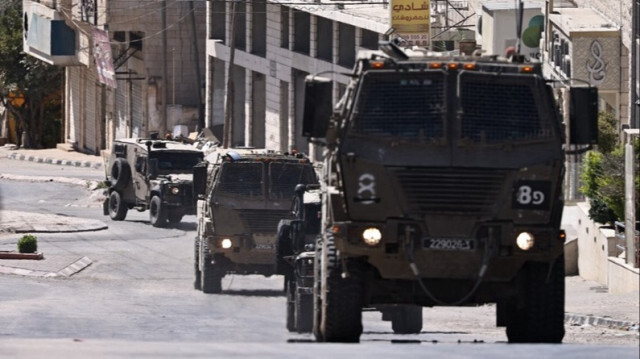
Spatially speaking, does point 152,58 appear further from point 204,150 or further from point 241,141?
point 204,150

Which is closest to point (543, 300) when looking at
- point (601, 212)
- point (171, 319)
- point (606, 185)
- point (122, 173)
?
point (171, 319)

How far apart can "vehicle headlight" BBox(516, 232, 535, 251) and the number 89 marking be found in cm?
31

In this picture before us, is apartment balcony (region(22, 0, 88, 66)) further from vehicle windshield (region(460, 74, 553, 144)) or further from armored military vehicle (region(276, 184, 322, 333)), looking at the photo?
vehicle windshield (region(460, 74, 553, 144))

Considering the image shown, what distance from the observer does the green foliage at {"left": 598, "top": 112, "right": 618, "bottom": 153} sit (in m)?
36.5

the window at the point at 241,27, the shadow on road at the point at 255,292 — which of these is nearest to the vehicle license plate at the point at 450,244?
the shadow on road at the point at 255,292

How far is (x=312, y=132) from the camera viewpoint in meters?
16.7

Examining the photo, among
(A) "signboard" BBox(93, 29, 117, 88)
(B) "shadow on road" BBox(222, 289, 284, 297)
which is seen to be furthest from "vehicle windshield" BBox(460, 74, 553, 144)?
(A) "signboard" BBox(93, 29, 117, 88)

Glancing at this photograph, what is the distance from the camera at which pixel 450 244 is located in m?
16.6

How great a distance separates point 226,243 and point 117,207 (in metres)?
17.9

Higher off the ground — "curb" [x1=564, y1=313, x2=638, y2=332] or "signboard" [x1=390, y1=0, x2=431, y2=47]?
"signboard" [x1=390, y1=0, x2=431, y2=47]

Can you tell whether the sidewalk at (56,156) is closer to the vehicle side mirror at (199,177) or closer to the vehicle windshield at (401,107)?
the vehicle side mirror at (199,177)

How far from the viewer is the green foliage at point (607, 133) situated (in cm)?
3647

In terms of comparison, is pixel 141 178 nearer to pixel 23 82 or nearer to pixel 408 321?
pixel 408 321

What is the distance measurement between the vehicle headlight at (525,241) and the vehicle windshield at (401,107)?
1218 millimetres
